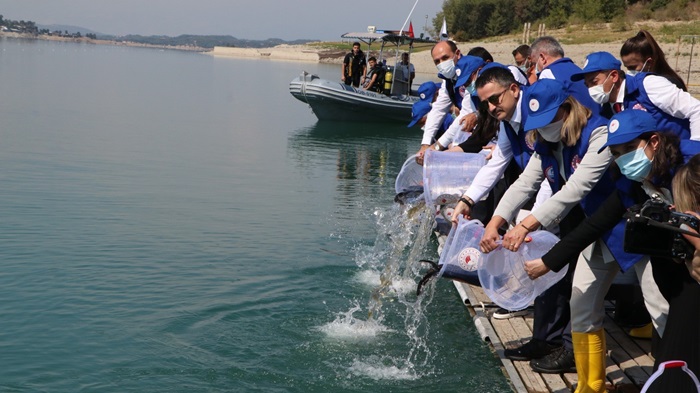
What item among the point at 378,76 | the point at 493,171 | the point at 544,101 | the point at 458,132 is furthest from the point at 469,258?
the point at 378,76

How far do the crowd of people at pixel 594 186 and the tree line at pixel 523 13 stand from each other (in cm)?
4375

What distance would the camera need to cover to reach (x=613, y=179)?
4.10 metres

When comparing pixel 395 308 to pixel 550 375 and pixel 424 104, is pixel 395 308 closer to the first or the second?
pixel 550 375

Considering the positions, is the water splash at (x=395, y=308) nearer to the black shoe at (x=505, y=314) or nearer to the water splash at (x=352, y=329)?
the water splash at (x=352, y=329)

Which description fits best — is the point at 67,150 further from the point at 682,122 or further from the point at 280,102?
the point at 280,102

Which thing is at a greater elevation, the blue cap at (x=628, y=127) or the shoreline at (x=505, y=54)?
the blue cap at (x=628, y=127)

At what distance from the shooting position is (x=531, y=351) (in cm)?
516

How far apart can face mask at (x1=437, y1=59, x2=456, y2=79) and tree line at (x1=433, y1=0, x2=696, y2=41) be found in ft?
136

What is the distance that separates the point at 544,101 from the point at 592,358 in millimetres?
1302

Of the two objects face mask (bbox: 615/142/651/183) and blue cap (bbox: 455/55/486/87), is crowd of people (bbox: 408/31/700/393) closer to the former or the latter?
face mask (bbox: 615/142/651/183)

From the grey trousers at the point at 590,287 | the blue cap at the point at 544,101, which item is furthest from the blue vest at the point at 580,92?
the grey trousers at the point at 590,287

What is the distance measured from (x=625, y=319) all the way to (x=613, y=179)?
188 centimetres

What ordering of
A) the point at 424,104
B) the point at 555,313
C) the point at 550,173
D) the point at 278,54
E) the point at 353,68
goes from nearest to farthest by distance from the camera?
the point at 550,173 → the point at 555,313 → the point at 424,104 → the point at 353,68 → the point at 278,54

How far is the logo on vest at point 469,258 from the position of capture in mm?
5090
